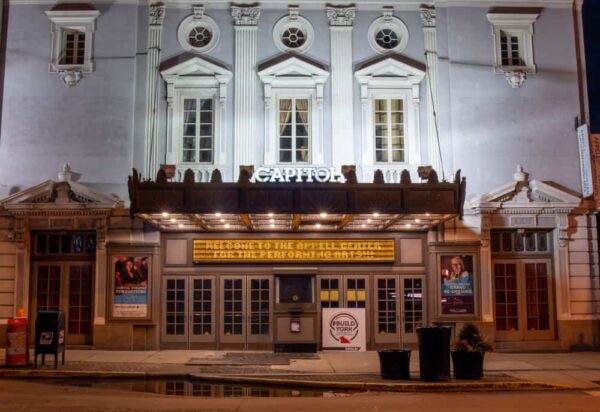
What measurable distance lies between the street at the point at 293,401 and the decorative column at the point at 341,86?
27.4 ft

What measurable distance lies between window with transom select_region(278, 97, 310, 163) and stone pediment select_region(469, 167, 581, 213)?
5.06m

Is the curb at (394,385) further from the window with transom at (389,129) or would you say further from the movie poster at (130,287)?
the window with transom at (389,129)

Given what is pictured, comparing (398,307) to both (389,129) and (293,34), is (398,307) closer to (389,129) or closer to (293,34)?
(389,129)

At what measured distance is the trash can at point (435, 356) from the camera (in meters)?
14.2

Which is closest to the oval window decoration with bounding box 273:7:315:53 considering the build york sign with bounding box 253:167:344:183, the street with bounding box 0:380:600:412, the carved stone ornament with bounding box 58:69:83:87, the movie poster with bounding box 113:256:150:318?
the build york sign with bounding box 253:167:344:183

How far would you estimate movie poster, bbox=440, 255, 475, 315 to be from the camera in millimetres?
19484

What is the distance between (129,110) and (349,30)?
6.85m

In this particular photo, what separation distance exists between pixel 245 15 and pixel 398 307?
9.65m

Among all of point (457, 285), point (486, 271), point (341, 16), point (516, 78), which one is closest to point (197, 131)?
point (341, 16)

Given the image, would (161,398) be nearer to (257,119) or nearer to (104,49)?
(257,119)

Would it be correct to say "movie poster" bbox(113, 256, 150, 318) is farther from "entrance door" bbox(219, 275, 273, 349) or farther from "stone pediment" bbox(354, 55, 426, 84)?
"stone pediment" bbox(354, 55, 426, 84)

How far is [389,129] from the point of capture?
20.4 m

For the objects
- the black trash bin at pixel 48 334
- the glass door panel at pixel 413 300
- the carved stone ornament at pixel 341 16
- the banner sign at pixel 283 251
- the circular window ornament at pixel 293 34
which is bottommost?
the black trash bin at pixel 48 334

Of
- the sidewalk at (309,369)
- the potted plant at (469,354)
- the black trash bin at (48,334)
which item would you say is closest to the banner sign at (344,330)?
the sidewalk at (309,369)
